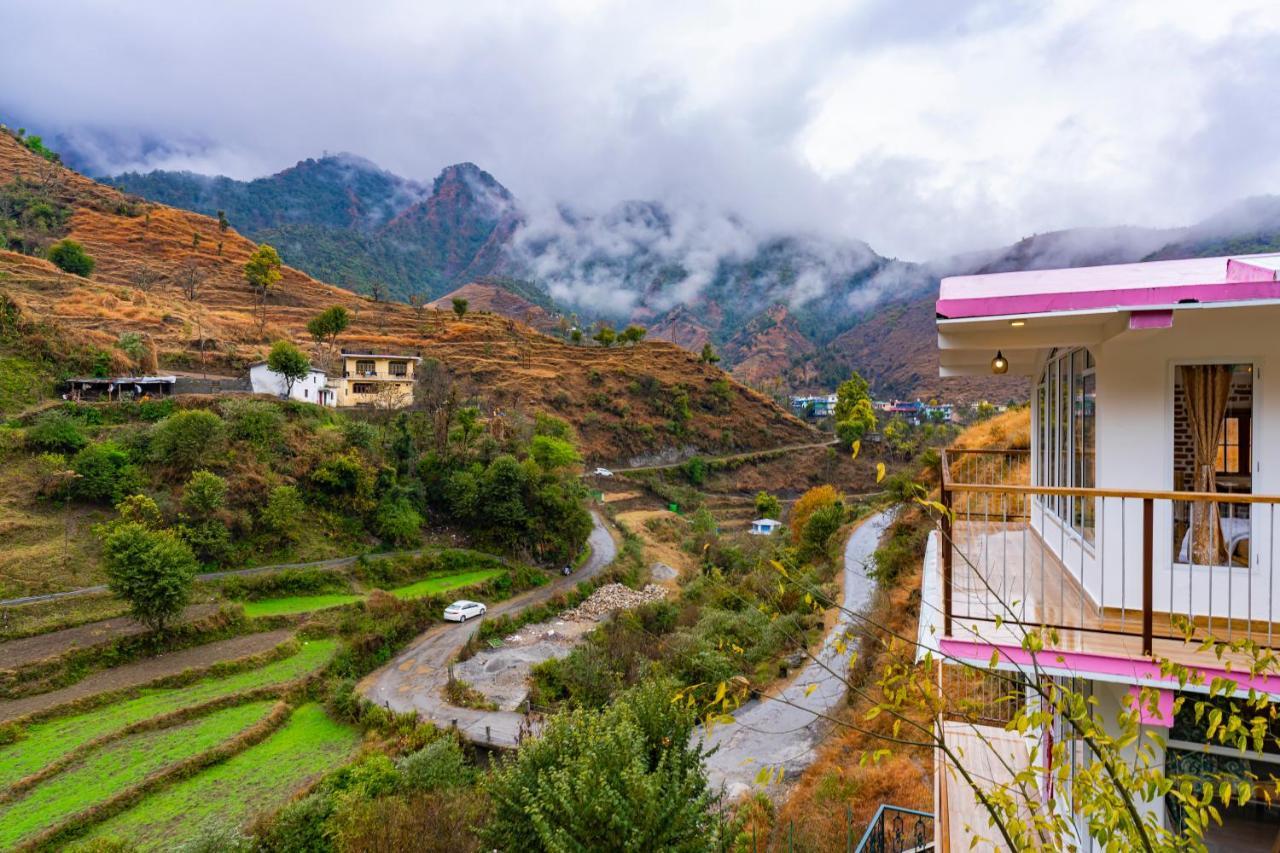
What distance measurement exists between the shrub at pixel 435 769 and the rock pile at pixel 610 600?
1206 centimetres

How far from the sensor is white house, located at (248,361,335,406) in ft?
105

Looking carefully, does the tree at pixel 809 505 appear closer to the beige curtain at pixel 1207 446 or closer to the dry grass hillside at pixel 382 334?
the dry grass hillside at pixel 382 334

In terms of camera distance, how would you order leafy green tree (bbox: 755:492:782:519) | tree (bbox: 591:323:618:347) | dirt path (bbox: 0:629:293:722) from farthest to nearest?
tree (bbox: 591:323:618:347) → leafy green tree (bbox: 755:492:782:519) → dirt path (bbox: 0:629:293:722)

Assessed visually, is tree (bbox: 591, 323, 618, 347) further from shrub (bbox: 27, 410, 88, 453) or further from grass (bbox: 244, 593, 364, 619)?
shrub (bbox: 27, 410, 88, 453)

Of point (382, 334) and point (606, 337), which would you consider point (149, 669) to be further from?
point (606, 337)

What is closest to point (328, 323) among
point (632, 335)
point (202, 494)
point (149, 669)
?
point (202, 494)

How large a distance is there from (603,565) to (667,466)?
1927 cm

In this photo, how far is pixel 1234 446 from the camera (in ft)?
10.8

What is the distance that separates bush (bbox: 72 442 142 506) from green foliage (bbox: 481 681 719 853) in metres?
21.1

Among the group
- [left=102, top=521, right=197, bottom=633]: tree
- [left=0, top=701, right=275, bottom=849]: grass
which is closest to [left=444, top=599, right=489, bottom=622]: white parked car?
[left=0, top=701, right=275, bottom=849]: grass

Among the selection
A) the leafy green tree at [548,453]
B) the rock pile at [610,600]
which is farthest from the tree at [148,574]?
the leafy green tree at [548,453]

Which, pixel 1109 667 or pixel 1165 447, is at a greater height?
pixel 1165 447

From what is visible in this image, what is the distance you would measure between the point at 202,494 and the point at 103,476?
10.7 ft

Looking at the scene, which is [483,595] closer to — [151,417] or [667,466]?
[151,417]
